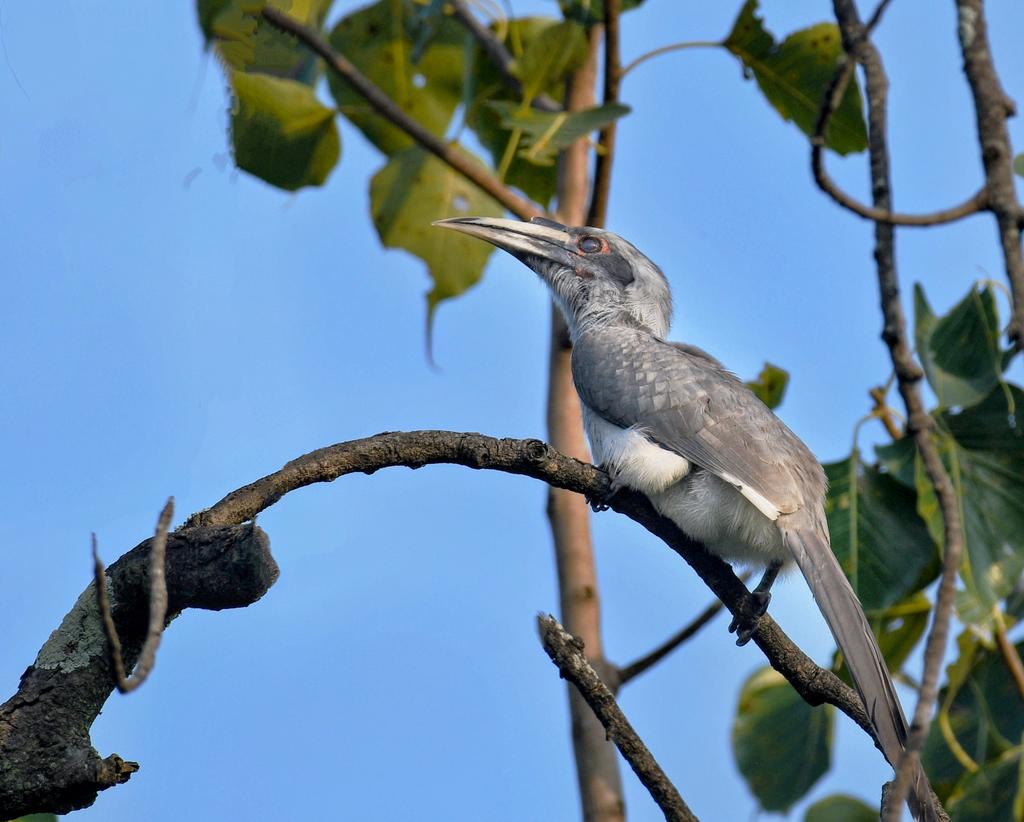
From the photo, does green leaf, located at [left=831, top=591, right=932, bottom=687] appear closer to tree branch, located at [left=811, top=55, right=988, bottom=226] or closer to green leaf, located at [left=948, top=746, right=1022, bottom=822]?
green leaf, located at [left=948, top=746, right=1022, bottom=822]

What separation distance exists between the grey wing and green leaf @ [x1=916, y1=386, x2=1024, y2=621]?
2.12ft

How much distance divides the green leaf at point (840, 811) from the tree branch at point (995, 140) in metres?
4.09

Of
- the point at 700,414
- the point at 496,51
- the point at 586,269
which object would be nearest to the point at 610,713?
the point at 700,414

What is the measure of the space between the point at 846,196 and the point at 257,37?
412 cm

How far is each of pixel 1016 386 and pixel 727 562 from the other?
167 centimetres

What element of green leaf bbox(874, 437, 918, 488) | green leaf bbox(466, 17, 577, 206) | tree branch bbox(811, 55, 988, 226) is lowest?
tree branch bbox(811, 55, 988, 226)

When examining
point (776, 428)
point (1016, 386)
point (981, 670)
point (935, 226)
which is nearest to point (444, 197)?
point (776, 428)

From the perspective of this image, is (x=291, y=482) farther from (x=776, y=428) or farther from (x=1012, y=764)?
(x=1012, y=764)

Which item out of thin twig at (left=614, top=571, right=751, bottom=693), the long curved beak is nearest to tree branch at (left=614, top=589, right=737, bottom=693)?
thin twig at (left=614, top=571, right=751, bottom=693)

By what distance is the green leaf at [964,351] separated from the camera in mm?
5020

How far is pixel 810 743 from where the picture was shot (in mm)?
6027

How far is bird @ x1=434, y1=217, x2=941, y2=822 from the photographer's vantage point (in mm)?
3959

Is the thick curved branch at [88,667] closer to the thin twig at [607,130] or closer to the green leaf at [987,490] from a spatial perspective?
the green leaf at [987,490]

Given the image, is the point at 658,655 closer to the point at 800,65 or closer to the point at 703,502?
the point at 703,502
